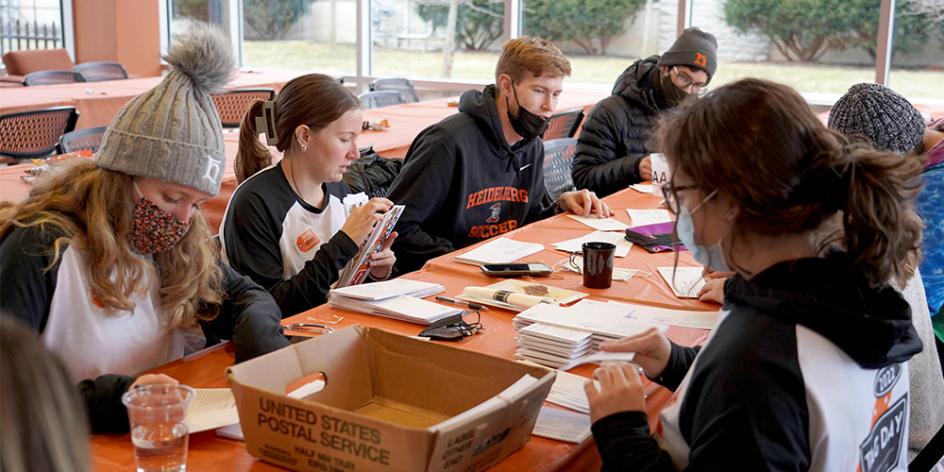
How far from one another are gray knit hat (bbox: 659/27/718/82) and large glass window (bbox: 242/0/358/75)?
565cm

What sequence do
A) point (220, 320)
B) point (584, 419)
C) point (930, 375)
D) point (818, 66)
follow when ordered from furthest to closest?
point (818, 66) → point (930, 375) → point (220, 320) → point (584, 419)

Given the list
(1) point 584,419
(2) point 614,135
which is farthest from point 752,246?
(2) point 614,135

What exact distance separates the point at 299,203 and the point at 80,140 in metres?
2.43

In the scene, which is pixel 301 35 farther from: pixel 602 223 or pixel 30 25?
pixel 602 223

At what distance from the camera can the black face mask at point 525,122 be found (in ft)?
11.8

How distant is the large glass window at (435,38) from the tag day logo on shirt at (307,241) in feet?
20.7

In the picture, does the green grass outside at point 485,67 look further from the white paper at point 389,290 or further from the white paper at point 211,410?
the white paper at point 211,410

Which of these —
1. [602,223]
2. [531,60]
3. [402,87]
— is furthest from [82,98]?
[602,223]

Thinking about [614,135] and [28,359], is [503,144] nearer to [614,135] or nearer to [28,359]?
[614,135]

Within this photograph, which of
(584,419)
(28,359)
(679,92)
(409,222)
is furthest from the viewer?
(679,92)

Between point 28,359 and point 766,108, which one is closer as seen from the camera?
point 28,359

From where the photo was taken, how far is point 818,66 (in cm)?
762

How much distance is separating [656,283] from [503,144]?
1.14 metres

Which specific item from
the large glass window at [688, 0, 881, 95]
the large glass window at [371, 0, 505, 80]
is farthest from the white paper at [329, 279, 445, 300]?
the large glass window at [371, 0, 505, 80]
